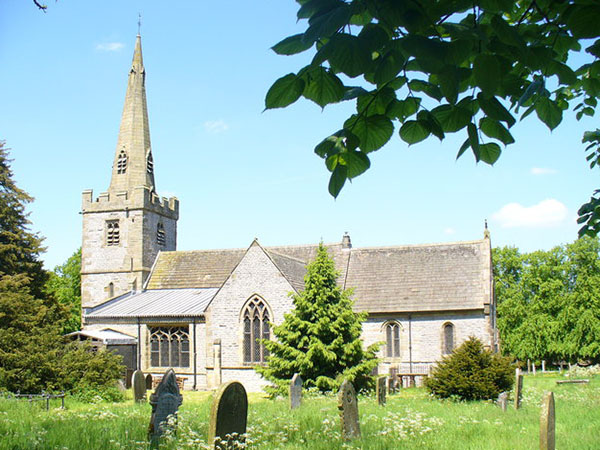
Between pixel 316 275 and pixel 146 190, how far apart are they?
18861 mm

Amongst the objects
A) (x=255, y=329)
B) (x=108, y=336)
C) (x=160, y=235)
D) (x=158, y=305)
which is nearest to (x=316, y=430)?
(x=255, y=329)

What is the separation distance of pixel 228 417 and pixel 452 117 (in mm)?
6393

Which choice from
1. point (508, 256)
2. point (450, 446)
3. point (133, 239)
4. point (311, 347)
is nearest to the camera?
point (450, 446)

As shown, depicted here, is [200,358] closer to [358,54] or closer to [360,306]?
[360,306]

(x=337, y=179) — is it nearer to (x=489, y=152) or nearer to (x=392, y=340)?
(x=489, y=152)

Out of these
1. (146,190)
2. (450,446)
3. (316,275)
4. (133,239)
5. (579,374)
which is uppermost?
(146,190)

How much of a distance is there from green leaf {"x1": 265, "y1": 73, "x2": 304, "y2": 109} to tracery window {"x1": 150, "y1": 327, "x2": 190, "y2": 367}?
26.7 metres

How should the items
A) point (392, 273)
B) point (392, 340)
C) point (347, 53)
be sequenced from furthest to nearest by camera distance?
point (392, 273) < point (392, 340) < point (347, 53)

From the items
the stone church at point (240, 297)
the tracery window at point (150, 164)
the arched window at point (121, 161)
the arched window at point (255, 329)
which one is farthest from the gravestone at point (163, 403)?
the arched window at point (121, 161)

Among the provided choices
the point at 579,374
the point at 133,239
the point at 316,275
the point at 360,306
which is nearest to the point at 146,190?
the point at 133,239

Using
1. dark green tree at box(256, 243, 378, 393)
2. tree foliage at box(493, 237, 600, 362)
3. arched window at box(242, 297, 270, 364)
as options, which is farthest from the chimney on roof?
tree foliage at box(493, 237, 600, 362)

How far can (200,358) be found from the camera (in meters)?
27.7

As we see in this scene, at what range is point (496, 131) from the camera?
9.16 feet

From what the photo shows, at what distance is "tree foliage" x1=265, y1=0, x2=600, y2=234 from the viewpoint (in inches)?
87.7
